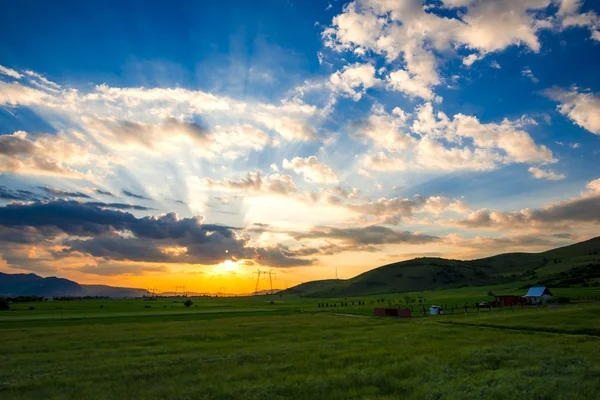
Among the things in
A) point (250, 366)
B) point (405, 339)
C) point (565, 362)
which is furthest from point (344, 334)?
point (565, 362)

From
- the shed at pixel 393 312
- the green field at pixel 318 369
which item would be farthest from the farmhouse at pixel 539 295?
the green field at pixel 318 369

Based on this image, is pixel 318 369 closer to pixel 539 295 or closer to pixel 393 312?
pixel 393 312

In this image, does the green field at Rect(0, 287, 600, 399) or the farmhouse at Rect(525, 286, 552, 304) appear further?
the farmhouse at Rect(525, 286, 552, 304)

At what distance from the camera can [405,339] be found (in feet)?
143

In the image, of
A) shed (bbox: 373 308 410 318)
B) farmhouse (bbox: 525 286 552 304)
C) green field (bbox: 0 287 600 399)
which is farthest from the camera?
farmhouse (bbox: 525 286 552 304)

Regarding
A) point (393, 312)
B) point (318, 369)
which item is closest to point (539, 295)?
point (393, 312)

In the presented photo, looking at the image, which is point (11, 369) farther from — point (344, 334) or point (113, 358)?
point (344, 334)

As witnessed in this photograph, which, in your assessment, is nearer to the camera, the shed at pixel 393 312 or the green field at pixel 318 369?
the green field at pixel 318 369

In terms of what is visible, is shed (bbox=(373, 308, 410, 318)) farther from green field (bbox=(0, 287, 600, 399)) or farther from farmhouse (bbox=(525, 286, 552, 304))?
farmhouse (bbox=(525, 286, 552, 304))

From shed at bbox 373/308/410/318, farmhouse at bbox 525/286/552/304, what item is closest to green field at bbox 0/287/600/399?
shed at bbox 373/308/410/318

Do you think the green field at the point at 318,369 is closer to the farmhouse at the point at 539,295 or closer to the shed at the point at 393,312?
the shed at the point at 393,312

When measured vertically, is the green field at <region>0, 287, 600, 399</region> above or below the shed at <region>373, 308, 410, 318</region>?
above

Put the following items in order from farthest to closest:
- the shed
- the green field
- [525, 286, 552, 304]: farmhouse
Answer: [525, 286, 552, 304]: farmhouse < the shed < the green field

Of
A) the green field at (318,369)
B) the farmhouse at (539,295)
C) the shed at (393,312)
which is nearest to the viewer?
the green field at (318,369)
